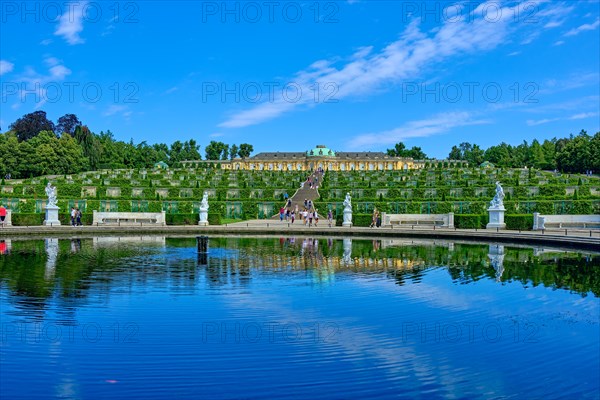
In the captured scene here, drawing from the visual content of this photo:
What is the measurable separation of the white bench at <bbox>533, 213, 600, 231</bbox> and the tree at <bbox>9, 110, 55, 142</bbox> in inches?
4296

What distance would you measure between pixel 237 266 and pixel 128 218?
23392mm

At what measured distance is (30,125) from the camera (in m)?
122

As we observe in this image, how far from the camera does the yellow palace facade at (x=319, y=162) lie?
15738 cm

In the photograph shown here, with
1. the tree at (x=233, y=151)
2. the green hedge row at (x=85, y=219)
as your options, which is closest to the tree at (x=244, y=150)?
the tree at (x=233, y=151)

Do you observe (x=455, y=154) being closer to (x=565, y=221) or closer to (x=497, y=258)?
(x=565, y=221)

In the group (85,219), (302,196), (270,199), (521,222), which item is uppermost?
(302,196)

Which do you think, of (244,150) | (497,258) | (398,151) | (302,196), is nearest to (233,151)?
(244,150)

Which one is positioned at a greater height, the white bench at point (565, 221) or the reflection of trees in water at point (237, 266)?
the white bench at point (565, 221)

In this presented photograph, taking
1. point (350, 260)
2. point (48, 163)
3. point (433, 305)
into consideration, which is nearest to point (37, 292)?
point (433, 305)

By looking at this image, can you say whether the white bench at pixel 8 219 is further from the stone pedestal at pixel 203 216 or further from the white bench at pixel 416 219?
the white bench at pixel 416 219

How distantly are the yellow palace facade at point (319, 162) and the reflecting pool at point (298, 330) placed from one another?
139m

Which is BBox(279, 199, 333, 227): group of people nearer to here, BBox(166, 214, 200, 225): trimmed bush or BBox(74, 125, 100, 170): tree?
BBox(166, 214, 200, 225): trimmed bush

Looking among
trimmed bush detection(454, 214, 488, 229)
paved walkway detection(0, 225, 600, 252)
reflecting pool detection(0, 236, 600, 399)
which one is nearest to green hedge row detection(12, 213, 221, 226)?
paved walkway detection(0, 225, 600, 252)

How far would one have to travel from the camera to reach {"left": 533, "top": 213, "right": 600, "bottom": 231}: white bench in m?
33.4
